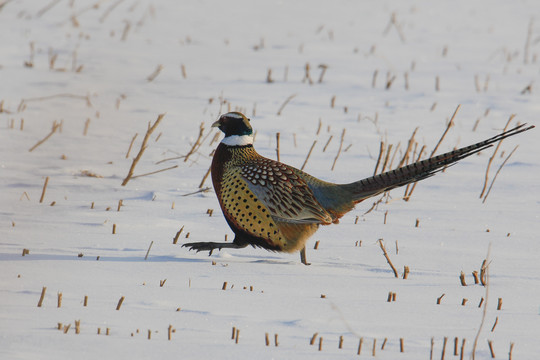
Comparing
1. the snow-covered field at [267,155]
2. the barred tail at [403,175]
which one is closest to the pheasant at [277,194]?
the barred tail at [403,175]

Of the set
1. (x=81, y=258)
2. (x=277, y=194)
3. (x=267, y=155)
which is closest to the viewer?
(x=81, y=258)

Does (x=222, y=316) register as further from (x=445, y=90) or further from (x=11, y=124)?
(x=445, y=90)

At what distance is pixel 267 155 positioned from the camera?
26.5 feet

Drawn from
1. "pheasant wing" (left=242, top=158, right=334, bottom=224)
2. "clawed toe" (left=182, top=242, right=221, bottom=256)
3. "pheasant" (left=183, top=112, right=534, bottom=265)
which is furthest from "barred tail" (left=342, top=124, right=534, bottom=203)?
"clawed toe" (left=182, top=242, right=221, bottom=256)

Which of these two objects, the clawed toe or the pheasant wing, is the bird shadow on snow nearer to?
the clawed toe

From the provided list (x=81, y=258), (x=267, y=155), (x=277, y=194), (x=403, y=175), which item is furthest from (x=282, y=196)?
(x=267, y=155)

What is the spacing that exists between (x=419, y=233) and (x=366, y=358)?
2.61m

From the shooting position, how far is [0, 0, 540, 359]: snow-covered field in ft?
12.4

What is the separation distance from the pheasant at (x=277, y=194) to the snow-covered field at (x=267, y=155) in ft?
0.62

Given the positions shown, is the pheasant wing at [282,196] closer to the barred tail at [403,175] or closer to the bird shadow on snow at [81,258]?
the barred tail at [403,175]

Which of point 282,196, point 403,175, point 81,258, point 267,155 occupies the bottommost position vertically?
point 81,258

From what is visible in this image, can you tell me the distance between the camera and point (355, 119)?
9.74m

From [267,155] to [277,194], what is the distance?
3.03 metres

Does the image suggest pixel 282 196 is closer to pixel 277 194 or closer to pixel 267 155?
pixel 277 194
